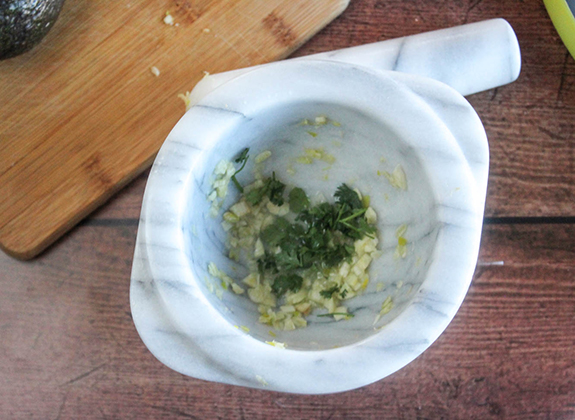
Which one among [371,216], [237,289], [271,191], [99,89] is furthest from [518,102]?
[99,89]

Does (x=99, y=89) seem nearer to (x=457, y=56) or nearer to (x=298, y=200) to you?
(x=298, y=200)

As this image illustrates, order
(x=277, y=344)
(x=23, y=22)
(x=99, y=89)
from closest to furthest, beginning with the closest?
1. (x=277, y=344)
2. (x=23, y=22)
3. (x=99, y=89)

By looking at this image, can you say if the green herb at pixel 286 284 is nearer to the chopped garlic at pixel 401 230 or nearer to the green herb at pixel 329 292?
the green herb at pixel 329 292

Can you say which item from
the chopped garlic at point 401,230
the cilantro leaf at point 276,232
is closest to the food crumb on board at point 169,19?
the cilantro leaf at point 276,232

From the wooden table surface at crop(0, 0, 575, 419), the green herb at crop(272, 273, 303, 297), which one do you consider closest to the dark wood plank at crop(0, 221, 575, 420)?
the wooden table surface at crop(0, 0, 575, 419)

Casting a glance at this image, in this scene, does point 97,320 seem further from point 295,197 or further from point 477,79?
point 477,79
